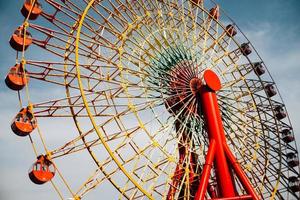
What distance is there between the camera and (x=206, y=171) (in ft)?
38.9

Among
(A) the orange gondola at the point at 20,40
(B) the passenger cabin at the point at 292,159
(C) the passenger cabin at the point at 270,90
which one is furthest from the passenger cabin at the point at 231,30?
(A) the orange gondola at the point at 20,40

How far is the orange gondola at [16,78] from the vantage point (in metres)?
10.9

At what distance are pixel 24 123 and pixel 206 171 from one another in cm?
615

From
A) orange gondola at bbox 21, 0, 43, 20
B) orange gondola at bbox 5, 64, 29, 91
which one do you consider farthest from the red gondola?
orange gondola at bbox 5, 64, 29, 91

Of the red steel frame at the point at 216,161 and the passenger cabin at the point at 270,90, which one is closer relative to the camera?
the red steel frame at the point at 216,161

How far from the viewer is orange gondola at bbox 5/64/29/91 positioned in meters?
10.9

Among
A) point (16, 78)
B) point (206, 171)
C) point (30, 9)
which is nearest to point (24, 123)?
point (16, 78)

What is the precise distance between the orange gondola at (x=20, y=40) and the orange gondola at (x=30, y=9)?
0.92 m

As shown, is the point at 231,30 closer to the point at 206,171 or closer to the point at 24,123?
the point at 206,171

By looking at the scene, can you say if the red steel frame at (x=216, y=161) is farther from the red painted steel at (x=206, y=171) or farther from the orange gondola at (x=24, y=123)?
the orange gondola at (x=24, y=123)

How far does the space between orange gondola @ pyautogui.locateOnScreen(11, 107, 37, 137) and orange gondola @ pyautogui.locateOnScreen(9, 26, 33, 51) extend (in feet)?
6.86

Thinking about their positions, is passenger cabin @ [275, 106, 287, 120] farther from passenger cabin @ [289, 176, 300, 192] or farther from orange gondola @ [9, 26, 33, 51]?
orange gondola @ [9, 26, 33, 51]

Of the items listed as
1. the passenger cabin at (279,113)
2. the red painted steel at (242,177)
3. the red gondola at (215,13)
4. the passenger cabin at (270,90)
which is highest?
the red gondola at (215,13)

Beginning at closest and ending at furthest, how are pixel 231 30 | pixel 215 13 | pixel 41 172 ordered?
pixel 41 172 → pixel 215 13 → pixel 231 30
